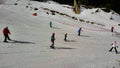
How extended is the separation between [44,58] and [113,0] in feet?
170

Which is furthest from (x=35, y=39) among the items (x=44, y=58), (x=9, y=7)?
(x=9, y=7)

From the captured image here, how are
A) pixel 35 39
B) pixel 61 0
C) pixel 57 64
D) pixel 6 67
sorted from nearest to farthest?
pixel 6 67 → pixel 57 64 → pixel 35 39 → pixel 61 0

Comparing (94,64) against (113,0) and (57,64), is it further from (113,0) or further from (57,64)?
(113,0)

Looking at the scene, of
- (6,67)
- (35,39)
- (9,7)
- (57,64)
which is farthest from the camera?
(9,7)

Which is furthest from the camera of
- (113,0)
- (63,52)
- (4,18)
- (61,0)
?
(61,0)

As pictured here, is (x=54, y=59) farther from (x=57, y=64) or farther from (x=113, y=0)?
(x=113, y=0)

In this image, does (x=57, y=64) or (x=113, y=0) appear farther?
(x=113, y=0)

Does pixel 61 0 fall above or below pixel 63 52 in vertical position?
above

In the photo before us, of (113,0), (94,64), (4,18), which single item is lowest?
(94,64)

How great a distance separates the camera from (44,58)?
76.8ft

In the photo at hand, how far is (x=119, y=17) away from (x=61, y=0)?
21.2 meters

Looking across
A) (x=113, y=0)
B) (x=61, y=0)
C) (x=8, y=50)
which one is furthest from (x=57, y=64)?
(x=61, y=0)

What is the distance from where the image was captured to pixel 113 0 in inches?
2822

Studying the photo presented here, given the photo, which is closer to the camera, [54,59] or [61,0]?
[54,59]
